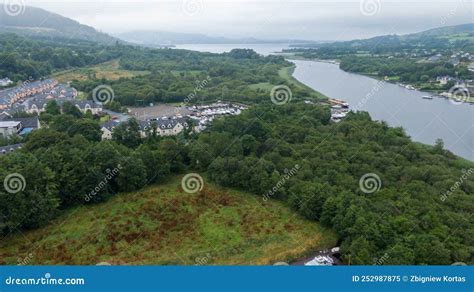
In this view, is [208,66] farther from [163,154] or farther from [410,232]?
[410,232]

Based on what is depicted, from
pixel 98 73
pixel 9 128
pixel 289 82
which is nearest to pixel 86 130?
pixel 9 128

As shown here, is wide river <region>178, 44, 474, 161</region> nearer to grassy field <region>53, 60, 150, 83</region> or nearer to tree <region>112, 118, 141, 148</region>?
tree <region>112, 118, 141, 148</region>

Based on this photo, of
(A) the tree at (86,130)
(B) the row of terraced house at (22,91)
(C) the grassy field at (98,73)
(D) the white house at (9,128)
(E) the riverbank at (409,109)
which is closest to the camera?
(A) the tree at (86,130)

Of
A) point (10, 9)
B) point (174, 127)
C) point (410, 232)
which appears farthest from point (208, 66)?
point (410, 232)

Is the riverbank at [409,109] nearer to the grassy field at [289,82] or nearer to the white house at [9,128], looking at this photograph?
the grassy field at [289,82]

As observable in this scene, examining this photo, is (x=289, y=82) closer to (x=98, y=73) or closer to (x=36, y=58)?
(x=98, y=73)

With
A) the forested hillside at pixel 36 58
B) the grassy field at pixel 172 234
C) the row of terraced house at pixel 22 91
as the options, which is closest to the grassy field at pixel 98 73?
the forested hillside at pixel 36 58

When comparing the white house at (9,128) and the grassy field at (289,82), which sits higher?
the grassy field at (289,82)
